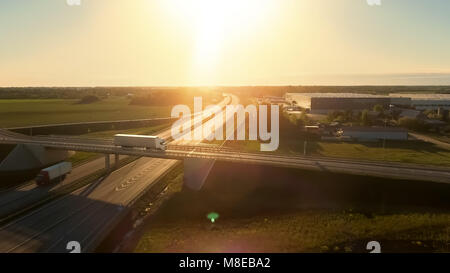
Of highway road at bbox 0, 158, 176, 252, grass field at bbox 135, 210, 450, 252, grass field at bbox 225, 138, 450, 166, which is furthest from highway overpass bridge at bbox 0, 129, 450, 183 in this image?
grass field at bbox 225, 138, 450, 166

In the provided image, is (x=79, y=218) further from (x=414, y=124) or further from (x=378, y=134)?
(x=414, y=124)

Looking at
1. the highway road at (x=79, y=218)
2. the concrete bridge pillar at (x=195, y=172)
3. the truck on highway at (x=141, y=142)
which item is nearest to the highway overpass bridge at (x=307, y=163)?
the concrete bridge pillar at (x=195, y=172)

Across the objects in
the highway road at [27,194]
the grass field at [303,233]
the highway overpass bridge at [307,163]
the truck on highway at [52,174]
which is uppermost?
the highway overpass bridge at [307,163]

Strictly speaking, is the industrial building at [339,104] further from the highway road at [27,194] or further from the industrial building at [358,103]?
the highway road at [27,194]

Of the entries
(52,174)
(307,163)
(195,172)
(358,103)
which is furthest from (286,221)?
(358,103)

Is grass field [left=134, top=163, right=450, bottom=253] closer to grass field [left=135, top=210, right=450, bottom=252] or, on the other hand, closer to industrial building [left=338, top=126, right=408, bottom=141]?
grass field [left=135, top=210, right=450, bottom=252]

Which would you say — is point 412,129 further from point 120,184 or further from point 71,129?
point 71,129
